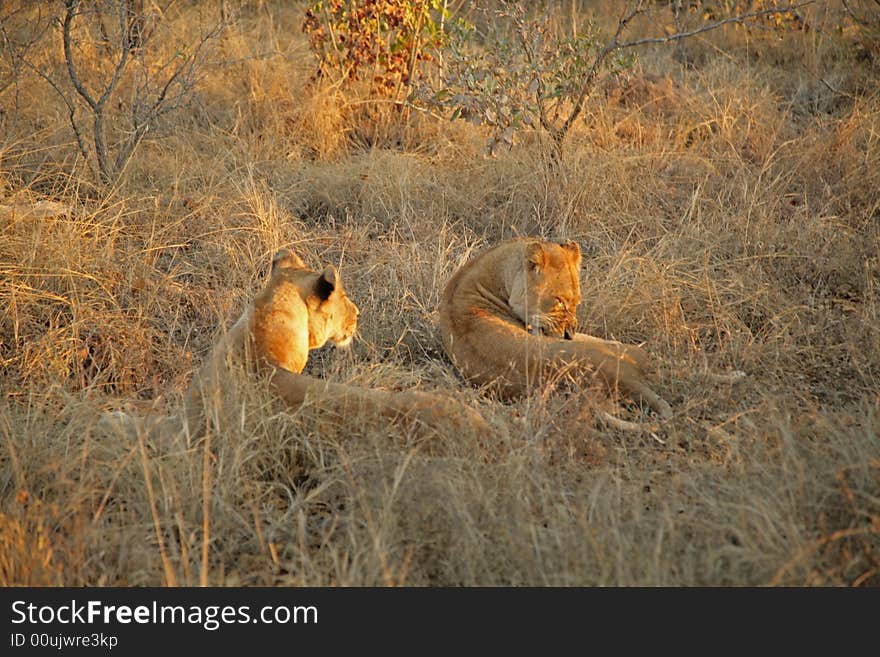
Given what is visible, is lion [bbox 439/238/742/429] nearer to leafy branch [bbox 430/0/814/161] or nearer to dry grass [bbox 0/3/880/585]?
dry grass [bbox 0/3/880/585]

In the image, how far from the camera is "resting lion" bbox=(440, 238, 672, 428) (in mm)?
5043

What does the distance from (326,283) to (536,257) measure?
1362 mm

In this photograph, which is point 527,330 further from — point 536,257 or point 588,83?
point 588,83

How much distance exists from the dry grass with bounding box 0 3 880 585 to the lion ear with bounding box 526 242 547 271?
60 cm

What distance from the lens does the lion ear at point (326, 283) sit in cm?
473

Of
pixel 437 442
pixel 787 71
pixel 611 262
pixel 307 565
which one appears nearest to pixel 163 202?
pixel 611 262

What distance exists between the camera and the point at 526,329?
5742 mm

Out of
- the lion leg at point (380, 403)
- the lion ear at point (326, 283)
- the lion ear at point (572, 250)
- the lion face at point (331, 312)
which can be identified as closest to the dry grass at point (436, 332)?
the lion leg at point (380, 403)

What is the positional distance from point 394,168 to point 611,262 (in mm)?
2181

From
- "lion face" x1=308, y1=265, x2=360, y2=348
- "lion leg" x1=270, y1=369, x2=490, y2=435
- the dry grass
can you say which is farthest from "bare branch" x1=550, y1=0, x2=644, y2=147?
"lion leg" x1=270, y1=369, x2=490, y2=435

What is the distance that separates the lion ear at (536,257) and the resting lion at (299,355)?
1088 mm

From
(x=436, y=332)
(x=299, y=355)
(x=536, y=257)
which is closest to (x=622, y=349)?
(x=536, y=257)

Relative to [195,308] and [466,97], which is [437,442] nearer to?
[195,308]

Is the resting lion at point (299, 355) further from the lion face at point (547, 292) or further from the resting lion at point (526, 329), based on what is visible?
the lion face at point (547, 292)
